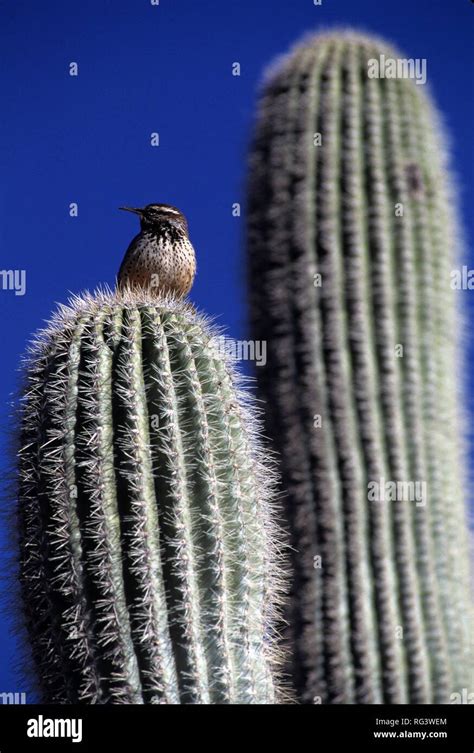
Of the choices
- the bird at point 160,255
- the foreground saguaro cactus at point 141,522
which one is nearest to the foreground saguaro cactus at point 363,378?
the bird at point 160,255

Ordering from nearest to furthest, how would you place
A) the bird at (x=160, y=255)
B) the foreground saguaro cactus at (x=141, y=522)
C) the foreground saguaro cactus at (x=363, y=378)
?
1. the foreground saguaro cactus at (x=141, y=522)
2. the foreground saguaro cactus at (x=363, y=378)
3. the bird at (x=160, y=255)

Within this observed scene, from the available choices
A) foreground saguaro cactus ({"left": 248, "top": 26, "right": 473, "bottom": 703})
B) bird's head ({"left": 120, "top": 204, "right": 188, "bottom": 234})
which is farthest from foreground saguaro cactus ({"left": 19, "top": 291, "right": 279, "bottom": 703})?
bird's head ({"left": 120, "top": 204, "right": 188, "bottom": 234})

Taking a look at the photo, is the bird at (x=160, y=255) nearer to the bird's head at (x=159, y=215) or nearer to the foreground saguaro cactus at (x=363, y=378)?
the bird's head at (x=159, y=215)

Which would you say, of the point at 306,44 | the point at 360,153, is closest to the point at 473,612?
the point at 360,153

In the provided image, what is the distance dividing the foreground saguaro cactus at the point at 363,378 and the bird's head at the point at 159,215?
1.31 feet

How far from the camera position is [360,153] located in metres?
5.57

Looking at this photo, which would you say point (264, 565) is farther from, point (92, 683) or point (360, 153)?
point (360, 153)

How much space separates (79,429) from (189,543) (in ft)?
1.50

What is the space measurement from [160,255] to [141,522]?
1819mm

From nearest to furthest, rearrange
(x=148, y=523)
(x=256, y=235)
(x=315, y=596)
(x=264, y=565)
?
1. (x=148, y=523)
2. (x=264, y=565)
3. (x=315, y=596)
4. (x=256, y=235)

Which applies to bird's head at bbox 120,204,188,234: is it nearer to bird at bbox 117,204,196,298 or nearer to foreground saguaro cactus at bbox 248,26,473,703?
bird at bbox 117,204,196,298

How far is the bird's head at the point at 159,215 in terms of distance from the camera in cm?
546

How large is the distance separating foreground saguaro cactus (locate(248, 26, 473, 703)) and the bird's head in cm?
40

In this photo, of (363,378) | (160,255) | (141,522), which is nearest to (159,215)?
(160,255)
